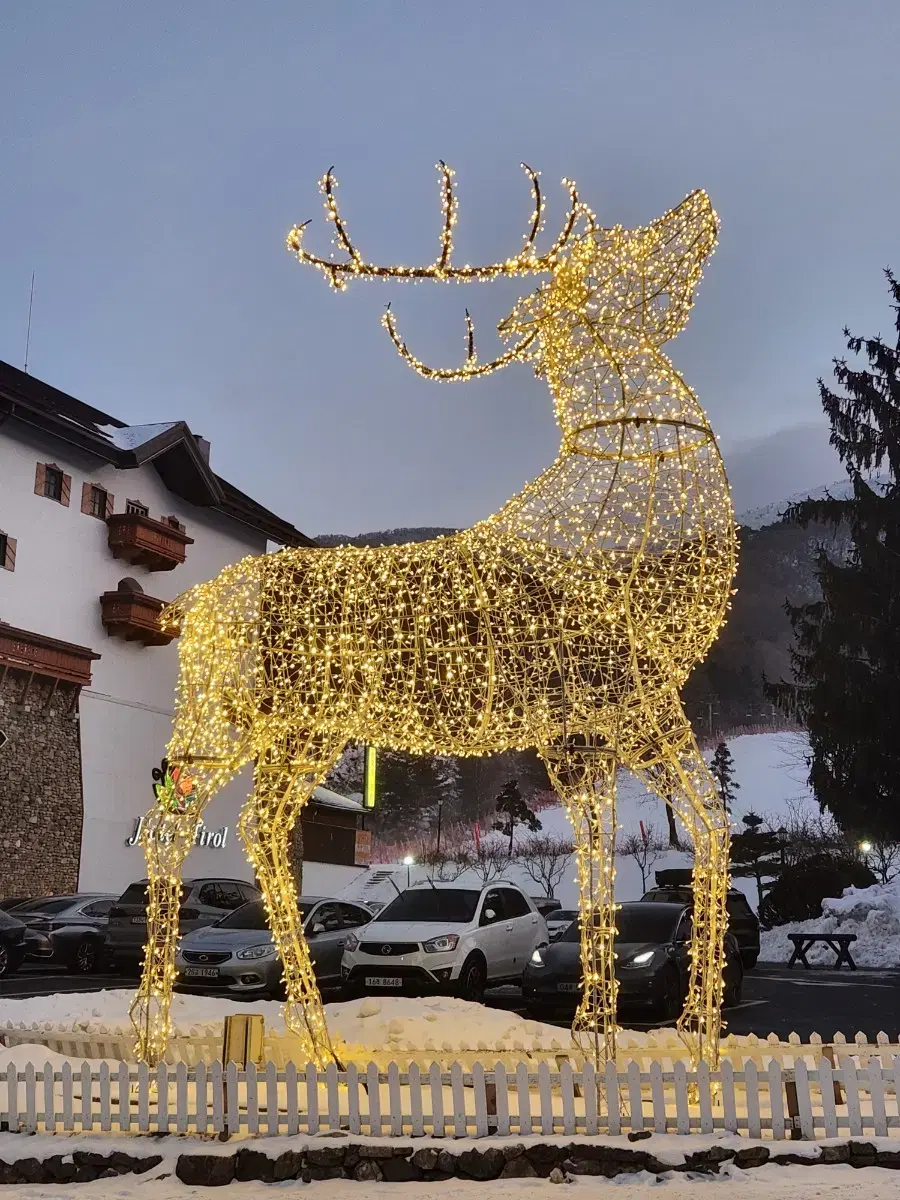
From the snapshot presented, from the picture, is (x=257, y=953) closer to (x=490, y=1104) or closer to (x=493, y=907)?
(x=493, y=907)

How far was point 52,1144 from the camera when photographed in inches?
220

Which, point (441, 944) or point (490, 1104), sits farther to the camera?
point (441, 944)

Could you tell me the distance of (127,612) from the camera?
2220cm

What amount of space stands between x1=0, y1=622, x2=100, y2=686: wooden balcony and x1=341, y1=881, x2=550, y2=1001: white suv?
9.61m

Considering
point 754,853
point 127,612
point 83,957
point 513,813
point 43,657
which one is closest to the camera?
point 83,957

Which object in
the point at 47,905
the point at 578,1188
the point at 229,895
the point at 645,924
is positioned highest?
the point at 229,895

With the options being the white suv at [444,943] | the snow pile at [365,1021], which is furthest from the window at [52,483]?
the snow pile at [365,1021]

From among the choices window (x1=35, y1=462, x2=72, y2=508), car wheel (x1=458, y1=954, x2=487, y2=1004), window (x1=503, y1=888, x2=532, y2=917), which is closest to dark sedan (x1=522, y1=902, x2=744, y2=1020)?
car wheel (x1=458, y1=954, x2=487, y2=1004)

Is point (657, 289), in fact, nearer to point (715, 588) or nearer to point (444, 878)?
point (715, 588)

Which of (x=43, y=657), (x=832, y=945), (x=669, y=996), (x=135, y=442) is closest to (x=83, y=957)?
(x=43, y=657)

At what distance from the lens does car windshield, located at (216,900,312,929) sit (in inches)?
545

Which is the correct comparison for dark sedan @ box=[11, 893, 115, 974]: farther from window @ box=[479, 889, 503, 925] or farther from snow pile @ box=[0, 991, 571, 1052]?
window @ box=[479, 889, 503, 925]

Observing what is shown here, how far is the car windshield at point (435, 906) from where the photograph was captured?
12.9 meters

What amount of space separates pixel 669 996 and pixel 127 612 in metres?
14.6
